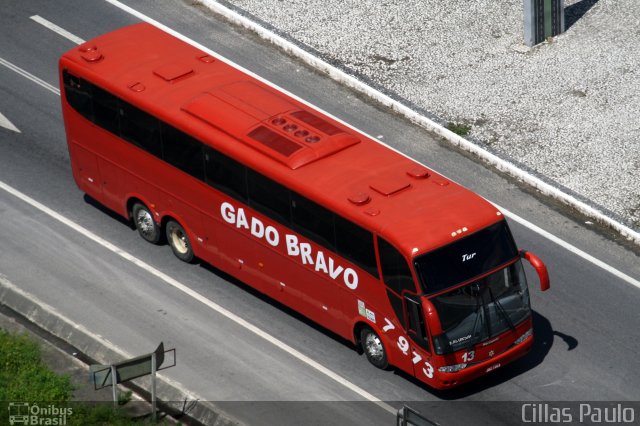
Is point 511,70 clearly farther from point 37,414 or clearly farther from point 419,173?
point 37,414

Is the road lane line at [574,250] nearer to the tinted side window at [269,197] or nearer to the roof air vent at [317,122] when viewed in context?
the roof air vent at [317,122]

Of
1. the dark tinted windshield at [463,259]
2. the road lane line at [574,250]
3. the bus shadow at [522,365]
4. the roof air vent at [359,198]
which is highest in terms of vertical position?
the roof air vent at [359,198]

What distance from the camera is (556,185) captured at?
26859 millimetres

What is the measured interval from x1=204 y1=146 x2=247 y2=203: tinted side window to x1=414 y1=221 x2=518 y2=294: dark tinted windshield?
3.83 meters

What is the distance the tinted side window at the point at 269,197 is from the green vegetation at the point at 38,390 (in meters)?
3.84

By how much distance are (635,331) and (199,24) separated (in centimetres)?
1323

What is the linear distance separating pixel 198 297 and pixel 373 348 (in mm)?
3616

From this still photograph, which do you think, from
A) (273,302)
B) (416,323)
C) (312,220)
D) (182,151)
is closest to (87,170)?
(182,151)

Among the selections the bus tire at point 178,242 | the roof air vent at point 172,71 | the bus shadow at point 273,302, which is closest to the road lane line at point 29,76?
the roof air vent at point 172,71

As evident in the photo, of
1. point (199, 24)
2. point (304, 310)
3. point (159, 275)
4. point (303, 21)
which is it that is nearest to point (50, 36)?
point (199, 24)

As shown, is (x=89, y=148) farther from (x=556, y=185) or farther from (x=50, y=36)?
(x=556, y=185)

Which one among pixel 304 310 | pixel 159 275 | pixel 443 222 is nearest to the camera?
pixel 443 222

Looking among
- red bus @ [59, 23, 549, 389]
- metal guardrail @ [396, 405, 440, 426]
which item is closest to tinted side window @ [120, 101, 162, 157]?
red bus @ [59, 23, 549, 389]

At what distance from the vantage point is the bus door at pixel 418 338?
20.6 meters
